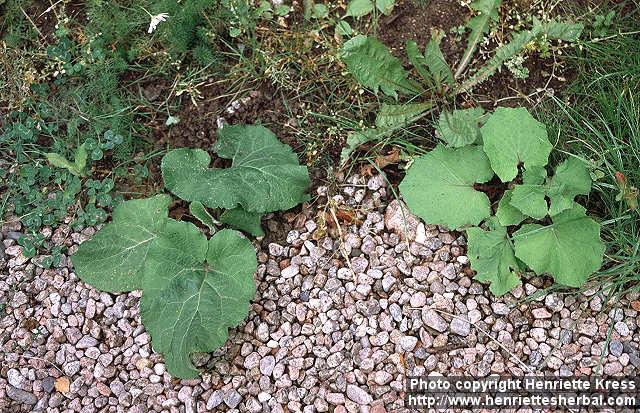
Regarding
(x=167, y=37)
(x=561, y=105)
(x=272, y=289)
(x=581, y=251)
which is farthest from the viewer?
(x=167, y=37)

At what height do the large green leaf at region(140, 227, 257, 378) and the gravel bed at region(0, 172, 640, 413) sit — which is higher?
the large green leaf at region(140, 227, 257, 378)

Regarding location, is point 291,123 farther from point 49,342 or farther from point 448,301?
point 49,342

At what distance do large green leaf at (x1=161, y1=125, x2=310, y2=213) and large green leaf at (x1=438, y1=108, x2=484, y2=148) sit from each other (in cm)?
59

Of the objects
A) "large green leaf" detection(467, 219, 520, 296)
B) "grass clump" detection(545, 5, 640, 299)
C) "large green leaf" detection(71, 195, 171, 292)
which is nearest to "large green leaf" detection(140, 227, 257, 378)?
"large green leaf" detection(71, 195, 171, 292)

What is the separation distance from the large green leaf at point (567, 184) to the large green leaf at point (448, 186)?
9.6 inches

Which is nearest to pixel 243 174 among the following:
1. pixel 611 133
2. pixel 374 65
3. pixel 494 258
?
pixel 374 65

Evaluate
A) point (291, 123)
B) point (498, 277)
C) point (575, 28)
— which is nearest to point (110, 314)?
point (291, 123)

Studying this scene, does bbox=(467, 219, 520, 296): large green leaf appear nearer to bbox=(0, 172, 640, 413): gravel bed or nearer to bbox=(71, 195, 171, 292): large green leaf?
bbox=(0, 172, 640, 413): gravel bed

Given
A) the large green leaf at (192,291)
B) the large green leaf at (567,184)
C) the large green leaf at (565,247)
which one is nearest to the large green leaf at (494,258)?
the large green leaf at (565,247)

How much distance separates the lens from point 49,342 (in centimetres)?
283

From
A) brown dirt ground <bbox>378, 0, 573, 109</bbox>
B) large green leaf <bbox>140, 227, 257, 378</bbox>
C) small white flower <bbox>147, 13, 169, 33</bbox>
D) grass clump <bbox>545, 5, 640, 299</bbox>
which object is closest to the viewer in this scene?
large green leaf <bbox>140, 227, 257, 378</bbox>

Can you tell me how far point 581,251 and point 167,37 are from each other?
1991 millimetres

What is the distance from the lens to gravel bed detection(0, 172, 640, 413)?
2.64m

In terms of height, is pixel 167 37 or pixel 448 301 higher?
pixel 167 37
